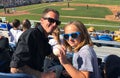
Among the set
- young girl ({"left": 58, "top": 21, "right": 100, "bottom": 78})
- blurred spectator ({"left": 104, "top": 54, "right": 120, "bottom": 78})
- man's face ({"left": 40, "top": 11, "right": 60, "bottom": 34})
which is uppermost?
man's face ({"left": 40, "top": 11, "right": 60, "bottom": 34})

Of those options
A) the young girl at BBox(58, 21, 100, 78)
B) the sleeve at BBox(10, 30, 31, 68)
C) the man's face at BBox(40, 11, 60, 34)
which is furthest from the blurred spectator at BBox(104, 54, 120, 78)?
the sleeve at BBox(10, 30, 31, 68)

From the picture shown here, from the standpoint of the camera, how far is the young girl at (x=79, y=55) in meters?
2.80

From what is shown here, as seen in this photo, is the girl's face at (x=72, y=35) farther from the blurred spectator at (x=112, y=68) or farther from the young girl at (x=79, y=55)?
the blurred spectator at (x=112, y=68)

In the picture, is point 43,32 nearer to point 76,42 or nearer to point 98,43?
point 76,42

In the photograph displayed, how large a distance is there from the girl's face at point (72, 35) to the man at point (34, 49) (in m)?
0.22

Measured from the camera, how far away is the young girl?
2.80 meters

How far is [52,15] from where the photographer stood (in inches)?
129

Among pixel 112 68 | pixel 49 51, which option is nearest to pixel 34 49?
pixel 49 51

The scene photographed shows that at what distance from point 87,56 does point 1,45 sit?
1.61 m

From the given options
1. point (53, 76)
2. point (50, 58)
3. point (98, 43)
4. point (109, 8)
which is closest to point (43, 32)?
point (53, 76)

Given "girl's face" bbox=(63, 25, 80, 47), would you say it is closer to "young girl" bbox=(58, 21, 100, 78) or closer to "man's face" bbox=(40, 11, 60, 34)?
"young girl" bbox=(58, 21, 100, 78)

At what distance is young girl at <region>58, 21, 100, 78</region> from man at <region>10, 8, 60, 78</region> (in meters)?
0.22

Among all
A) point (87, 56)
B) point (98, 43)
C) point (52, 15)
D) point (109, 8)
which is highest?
point (52, 15)

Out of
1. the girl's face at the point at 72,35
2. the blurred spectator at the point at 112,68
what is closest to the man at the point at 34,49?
the girl's face at the point at 72,35
